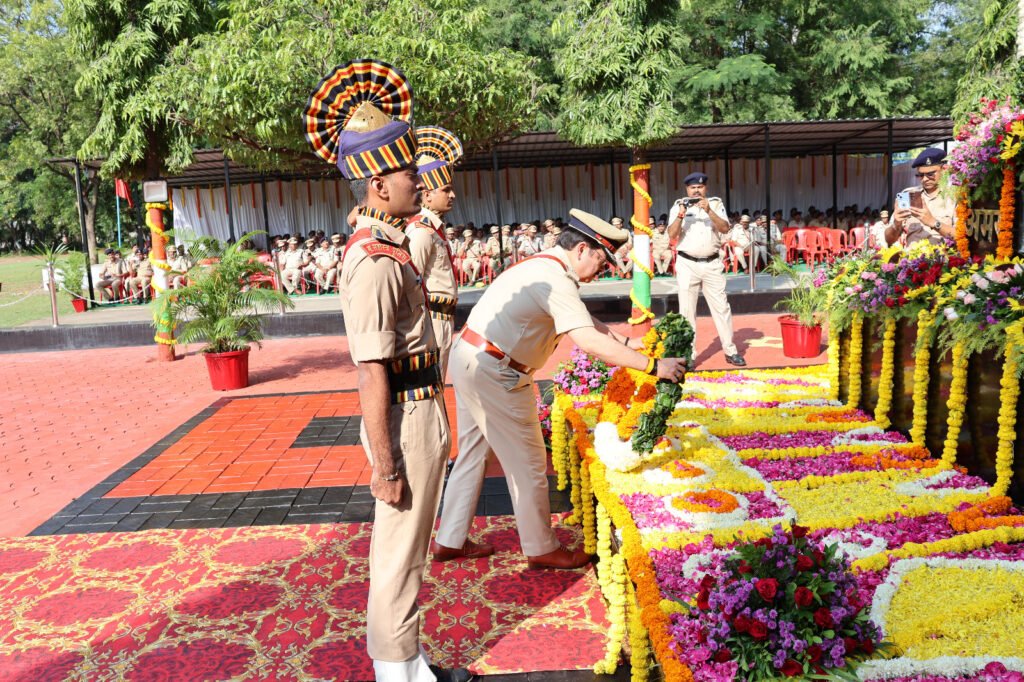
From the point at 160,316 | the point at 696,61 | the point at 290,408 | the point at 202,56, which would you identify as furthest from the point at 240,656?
the point at 696,61

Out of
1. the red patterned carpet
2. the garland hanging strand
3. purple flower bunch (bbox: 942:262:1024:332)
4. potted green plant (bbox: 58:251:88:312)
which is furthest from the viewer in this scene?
potted green plant (bbox: 58:251:88:312)

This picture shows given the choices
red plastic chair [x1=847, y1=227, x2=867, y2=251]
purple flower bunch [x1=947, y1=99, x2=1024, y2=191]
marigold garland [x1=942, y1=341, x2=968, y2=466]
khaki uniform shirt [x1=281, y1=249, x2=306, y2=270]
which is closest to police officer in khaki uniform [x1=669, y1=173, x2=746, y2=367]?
purple flower bunch [x1=947, y1=99, x2=1024, y2=191]

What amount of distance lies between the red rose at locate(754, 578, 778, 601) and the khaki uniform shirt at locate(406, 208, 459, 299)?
9.68 ft

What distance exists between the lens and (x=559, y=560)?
157 inches

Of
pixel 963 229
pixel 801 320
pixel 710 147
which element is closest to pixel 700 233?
pixel 801 320

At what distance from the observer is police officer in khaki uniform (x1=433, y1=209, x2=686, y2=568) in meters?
3.55

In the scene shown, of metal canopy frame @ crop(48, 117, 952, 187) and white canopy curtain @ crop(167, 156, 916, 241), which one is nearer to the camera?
metal canopy frame @ crop(48, 117, 952, 187)

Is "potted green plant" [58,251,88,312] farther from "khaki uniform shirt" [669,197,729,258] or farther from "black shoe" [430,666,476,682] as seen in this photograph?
"black shoe" [430,666,476,682]

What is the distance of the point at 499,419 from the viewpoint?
379 cm

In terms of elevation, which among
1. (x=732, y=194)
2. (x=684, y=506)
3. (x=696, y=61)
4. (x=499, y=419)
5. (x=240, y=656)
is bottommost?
(x=240, y=656)

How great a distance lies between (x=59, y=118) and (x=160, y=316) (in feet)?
92.9

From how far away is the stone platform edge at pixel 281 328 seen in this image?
1248cm

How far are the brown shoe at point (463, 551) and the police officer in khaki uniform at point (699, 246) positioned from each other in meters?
4.50

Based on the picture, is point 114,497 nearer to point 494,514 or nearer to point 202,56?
point 494,514
